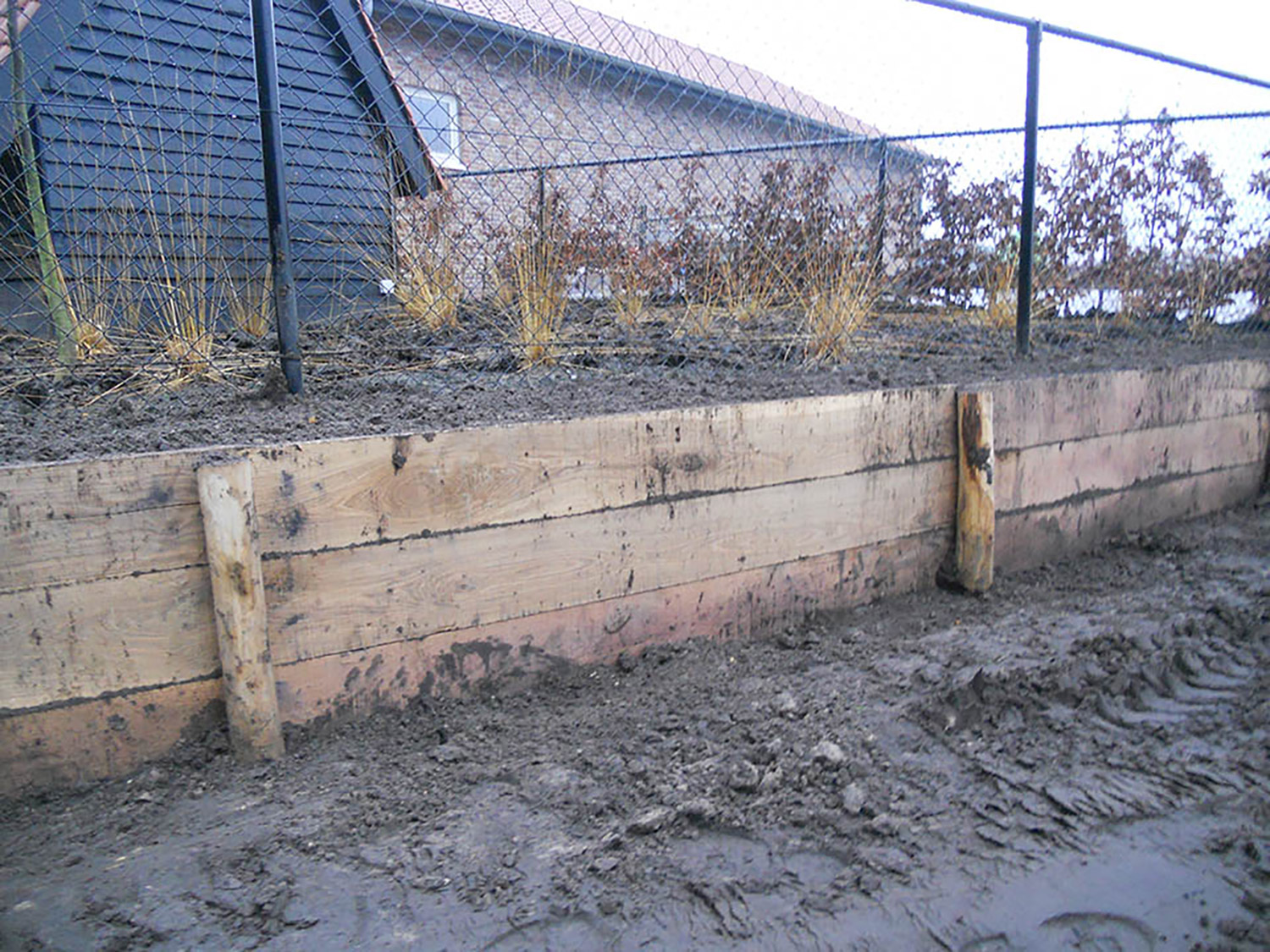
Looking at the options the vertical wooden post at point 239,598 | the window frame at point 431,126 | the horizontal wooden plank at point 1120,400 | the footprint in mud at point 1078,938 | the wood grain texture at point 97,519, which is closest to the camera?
the footprint in mud at point 1078,938

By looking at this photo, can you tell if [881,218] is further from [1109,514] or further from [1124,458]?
[1109,514]

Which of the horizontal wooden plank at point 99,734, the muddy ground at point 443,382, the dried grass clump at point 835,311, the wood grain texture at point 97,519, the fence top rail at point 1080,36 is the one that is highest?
the fence top rail at point 1080,36

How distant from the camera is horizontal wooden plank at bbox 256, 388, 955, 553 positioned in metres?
1.92

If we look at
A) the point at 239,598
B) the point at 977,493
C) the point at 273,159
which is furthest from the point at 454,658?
the point at 977,493

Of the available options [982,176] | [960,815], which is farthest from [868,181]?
[960,815]

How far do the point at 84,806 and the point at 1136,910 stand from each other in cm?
207

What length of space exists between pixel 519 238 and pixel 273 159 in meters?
1.22

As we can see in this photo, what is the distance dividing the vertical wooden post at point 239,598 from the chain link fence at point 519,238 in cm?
62

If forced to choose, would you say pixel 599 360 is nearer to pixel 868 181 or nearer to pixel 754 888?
pixel 754 888

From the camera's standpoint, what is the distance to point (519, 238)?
3.29 meters

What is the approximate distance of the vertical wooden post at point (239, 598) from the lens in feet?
5.82

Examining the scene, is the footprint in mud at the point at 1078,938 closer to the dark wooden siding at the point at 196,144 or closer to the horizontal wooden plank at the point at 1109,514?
the horizontal wooden plank at the point at 1109,514

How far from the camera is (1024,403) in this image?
315cm

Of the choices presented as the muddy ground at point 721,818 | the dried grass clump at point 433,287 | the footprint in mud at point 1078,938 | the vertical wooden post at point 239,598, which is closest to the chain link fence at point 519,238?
the dried grass clump at point 433,287
